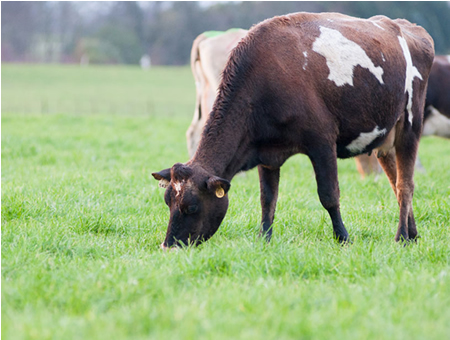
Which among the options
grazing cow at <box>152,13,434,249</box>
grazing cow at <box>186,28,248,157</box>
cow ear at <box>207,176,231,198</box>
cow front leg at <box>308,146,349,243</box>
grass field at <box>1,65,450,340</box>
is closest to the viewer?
grass field at <box>1,65,450,340</box>

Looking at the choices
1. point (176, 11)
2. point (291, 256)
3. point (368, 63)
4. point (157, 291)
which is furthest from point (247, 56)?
point (176, 11)

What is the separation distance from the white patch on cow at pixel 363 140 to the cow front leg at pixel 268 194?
2.52ft

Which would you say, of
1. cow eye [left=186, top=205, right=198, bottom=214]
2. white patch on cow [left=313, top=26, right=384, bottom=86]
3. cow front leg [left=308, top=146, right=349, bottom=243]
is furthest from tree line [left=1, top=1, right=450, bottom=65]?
cow eye [left=186, top=205, right=198, bottom=214]

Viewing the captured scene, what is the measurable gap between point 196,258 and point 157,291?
589 millimetres

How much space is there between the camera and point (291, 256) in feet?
13.6

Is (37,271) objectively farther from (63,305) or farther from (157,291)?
(157,291)

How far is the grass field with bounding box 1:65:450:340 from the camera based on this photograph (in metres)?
2.96

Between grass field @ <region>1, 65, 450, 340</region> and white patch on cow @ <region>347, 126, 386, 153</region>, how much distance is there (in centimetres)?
80

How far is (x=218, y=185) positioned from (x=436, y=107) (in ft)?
20.3

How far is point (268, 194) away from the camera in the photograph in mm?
5422

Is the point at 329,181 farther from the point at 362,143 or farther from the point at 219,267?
the point at 219,267

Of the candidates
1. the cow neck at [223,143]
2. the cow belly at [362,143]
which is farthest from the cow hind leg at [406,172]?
the cow neck at [223,143]

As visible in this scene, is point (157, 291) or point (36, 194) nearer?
point (157, 291)

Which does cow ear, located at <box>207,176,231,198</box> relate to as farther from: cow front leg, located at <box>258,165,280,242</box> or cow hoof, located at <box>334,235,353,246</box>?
cow hoof, located at <box>334,235,353,246</box>
